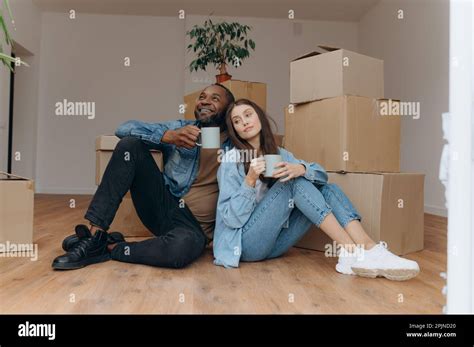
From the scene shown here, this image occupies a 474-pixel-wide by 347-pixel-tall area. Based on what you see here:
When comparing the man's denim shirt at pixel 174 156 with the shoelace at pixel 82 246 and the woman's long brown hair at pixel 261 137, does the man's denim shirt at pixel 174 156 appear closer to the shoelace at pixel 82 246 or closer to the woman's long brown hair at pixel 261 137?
the woman's long brown hair at pixel 261 137

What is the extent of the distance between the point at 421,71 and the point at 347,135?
2282mm

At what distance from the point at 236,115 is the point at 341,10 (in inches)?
153

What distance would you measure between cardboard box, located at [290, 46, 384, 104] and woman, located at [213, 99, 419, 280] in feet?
1.56

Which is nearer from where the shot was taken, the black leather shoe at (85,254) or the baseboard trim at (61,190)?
the black leather shoe at (85,254)

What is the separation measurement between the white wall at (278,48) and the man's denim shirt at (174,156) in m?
3.50

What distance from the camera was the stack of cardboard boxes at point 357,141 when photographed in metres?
1.78

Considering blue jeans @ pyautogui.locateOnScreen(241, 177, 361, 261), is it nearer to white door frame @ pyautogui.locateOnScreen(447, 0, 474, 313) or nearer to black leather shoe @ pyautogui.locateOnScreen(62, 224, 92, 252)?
black leather shoe @ pyautogui.locateOnScreen(62, 224, 92, 252)

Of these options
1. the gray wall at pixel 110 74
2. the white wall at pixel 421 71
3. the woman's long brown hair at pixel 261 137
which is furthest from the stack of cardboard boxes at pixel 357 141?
the gray wall at pixel 110 74

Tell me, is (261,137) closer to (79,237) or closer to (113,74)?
(79,237)

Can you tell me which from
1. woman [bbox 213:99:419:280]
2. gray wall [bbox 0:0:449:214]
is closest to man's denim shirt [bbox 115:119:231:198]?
woman [bbox 213:99:419:280]

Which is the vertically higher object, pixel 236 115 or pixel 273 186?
pixel 236 115
